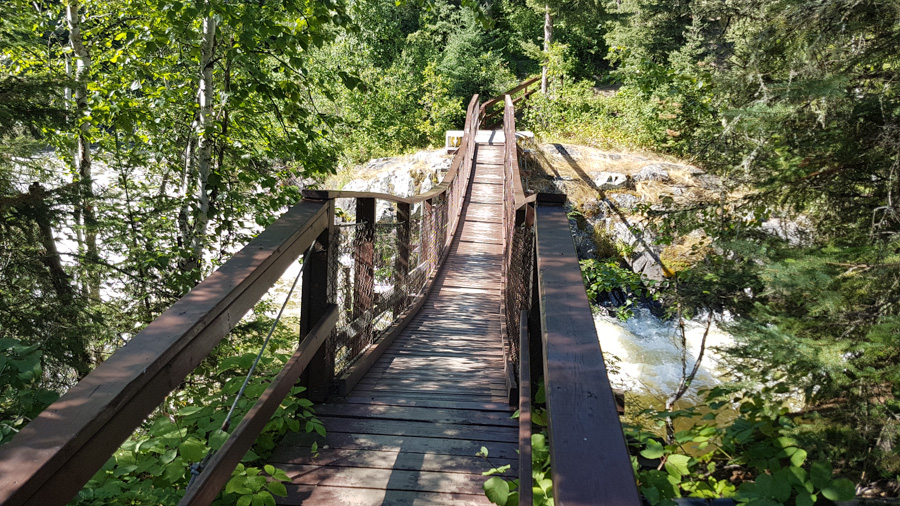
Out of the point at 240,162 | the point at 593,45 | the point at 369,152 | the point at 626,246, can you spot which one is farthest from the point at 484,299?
the point at 593,45

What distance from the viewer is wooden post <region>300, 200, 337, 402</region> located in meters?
2.62

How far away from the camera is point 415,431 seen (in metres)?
2.62

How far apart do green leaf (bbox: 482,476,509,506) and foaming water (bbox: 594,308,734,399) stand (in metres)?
Result: 7.13

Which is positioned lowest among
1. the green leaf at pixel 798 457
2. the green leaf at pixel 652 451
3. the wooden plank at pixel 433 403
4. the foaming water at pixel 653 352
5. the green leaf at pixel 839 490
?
the foaming water at pixel 653 352

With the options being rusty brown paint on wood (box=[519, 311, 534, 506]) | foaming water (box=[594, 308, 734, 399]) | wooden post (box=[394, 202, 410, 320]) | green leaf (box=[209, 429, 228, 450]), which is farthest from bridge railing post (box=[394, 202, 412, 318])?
foaming water (box=[594, 308, 734, 399])

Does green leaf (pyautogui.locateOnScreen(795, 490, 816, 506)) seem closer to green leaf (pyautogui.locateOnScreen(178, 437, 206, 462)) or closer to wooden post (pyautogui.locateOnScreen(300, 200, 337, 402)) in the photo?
green leaf (pyautogui.locateOnScreen(178, 437, 206, 462))

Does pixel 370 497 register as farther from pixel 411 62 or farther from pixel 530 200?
pixel 411 62

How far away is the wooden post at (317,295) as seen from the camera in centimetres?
262

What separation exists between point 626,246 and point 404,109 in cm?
1047

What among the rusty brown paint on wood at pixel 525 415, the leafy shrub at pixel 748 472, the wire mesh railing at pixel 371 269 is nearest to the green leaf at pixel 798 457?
the leafy shrub at pixel 748 472

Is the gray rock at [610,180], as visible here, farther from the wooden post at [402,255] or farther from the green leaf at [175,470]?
the green leaf at [175,470]

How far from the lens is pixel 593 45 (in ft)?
93.2

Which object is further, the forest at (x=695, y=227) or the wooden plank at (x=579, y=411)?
the forest at (x=695, y=227)

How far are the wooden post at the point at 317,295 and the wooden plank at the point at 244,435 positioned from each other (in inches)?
6.2
